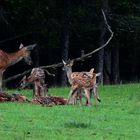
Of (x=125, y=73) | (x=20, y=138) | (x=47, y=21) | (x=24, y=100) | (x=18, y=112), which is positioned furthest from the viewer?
(x=125, y=73)

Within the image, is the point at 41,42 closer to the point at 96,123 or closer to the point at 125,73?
the point at 125,73

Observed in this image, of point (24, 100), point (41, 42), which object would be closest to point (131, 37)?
point (41, 42)

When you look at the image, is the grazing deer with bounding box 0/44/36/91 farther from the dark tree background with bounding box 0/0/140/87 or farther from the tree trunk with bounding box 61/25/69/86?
the tree trunk with bounding box 61/25/69/86

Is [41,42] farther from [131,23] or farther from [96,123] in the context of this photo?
[96,123]

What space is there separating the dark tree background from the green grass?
62.3 ft

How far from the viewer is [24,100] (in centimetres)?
1936

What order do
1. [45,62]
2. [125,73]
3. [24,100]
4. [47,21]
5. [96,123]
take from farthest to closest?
[125,73] < [45,62] < [47,21] < [24,100] < [96,123]

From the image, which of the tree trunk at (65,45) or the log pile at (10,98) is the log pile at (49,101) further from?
the tree trunk at (65,45)

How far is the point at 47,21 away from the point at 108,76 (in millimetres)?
7153

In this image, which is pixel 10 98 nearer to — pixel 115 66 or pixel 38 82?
pixel 38 82

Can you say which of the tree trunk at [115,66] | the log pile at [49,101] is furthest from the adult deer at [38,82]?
the tree trunk at [115,66]

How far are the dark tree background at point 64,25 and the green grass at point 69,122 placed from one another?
18984mm

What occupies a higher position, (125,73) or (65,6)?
(65,6)

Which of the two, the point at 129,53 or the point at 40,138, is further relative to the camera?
the point at 129,53
